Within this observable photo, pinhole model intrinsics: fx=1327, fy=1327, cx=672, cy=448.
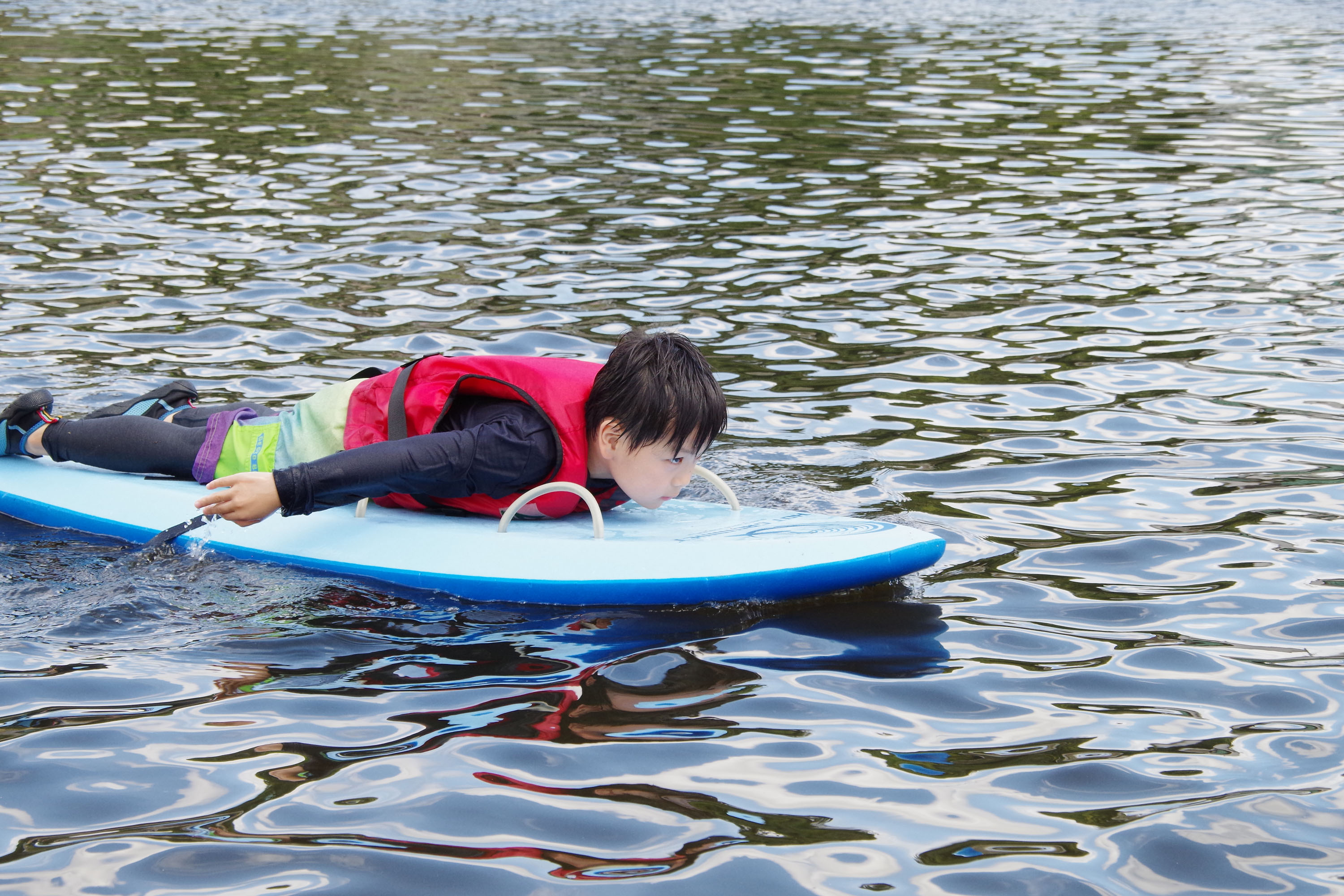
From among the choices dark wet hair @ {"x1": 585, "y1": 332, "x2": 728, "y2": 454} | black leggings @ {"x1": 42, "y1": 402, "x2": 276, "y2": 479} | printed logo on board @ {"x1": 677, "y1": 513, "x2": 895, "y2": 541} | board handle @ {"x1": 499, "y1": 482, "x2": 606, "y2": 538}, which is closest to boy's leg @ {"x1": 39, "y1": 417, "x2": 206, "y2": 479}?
black leggings @ {"x1": 42, "y1": 402, "x2": 276, "y2": 479}

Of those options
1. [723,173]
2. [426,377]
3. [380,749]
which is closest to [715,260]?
[723,173]

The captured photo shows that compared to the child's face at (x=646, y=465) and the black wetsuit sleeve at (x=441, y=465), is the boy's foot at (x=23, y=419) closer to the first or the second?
the black wetsuit sleeve at (x=441, y=465)

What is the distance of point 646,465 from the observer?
4293 mm

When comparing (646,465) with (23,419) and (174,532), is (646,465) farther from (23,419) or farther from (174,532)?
(23,419)

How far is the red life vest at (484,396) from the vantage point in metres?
4.37

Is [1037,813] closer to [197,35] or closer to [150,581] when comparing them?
[150,581]

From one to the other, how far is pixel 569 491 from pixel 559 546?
0.20 meters

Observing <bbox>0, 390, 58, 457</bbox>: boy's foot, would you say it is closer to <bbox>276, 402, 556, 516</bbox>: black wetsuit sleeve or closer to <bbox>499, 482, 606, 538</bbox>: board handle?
<bbox>276, 402, 556, 516</bbox>: black wetsuit sleeve

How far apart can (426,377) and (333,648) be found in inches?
41.9

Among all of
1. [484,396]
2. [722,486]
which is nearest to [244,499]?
[484,396]

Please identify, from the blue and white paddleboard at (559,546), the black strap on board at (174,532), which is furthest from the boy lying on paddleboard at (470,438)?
the black strap on board at (174,532)

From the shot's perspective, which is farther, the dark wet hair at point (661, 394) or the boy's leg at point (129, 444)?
the boy's leg at point (129, 444)

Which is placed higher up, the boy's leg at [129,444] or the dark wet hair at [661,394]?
the dark wet hair at [661,394]

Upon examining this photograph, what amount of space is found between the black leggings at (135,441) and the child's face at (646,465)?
1564mm
